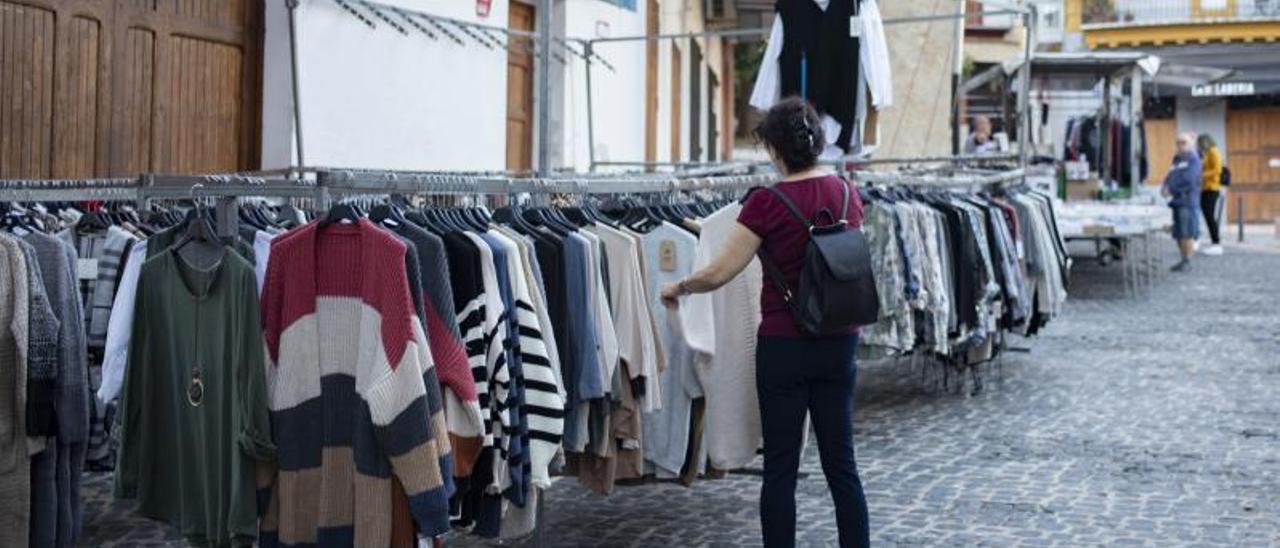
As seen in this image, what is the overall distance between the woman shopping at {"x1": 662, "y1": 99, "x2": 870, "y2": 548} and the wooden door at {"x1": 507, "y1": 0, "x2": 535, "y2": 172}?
917 cm

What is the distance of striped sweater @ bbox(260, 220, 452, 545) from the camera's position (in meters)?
4.24

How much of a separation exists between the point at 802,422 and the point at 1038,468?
2.81 metres

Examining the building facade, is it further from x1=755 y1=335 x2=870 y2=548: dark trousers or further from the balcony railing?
x1=755 y1=335 x2=870 y2=548: dark trousers

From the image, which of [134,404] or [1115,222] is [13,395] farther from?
[1115,222]

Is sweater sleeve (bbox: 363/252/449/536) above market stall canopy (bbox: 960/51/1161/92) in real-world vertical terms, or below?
below

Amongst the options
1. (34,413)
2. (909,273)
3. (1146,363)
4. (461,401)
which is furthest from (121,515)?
(1146,363)

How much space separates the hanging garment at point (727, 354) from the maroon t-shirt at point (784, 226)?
0.47 metres

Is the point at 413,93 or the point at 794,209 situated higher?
the point at 413,93

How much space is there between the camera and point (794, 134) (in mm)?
5363

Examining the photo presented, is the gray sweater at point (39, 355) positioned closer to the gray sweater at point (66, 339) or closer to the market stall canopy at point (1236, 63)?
the gray sweater at point (66, 339)

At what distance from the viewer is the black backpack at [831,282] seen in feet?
17.0

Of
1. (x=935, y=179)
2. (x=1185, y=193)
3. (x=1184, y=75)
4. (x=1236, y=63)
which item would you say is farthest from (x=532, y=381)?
(x=1236, y=63)

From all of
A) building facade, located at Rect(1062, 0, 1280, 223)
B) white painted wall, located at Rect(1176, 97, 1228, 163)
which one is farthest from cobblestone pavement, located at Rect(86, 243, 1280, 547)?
white painted wall, located at Rect(1176, 97, 1228, 163)

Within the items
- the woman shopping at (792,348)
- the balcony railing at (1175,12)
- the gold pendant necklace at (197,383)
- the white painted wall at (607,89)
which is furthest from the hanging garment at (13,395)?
the balcony railing at (1175,12)
